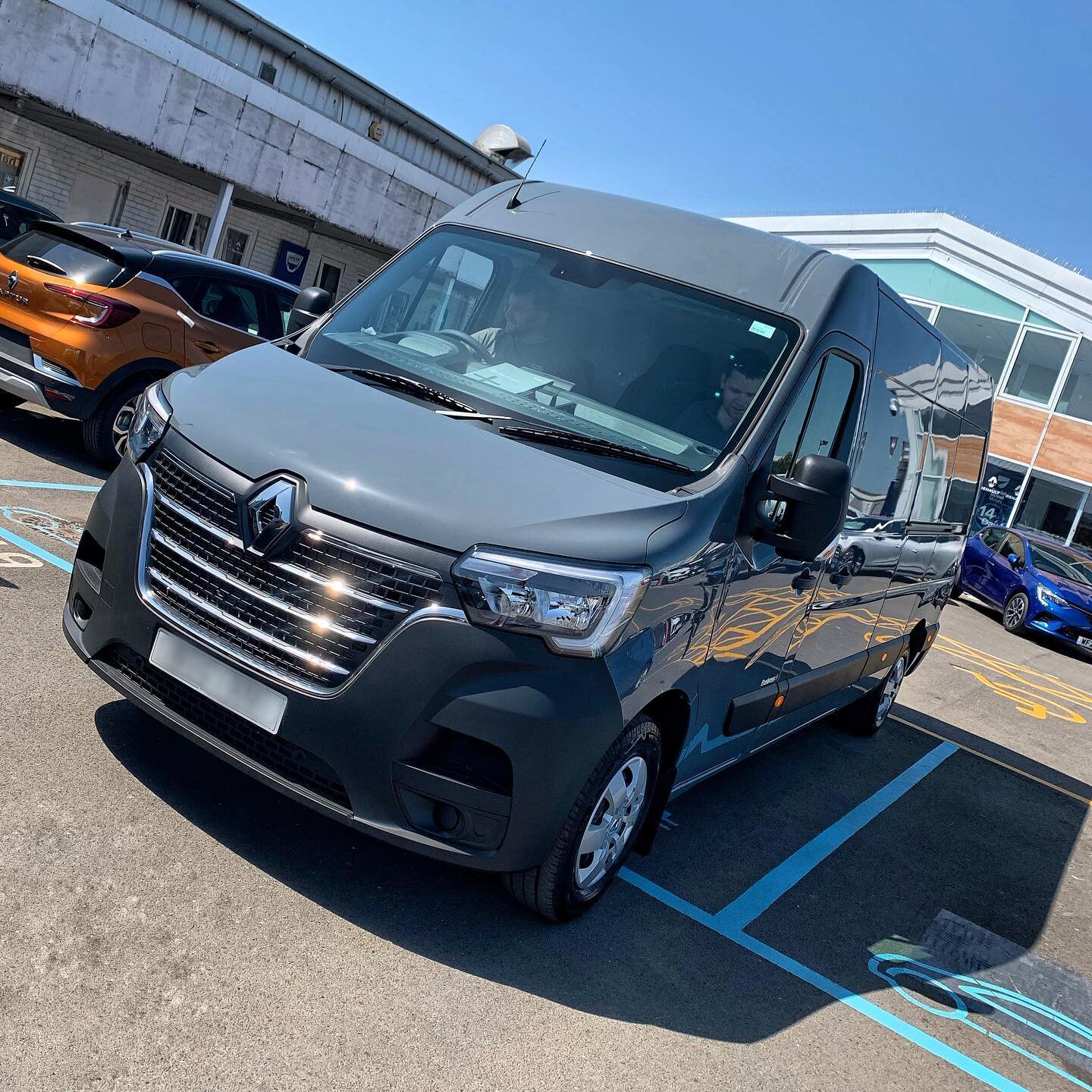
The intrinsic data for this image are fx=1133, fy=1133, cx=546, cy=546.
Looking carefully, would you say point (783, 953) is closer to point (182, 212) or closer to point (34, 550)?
point (34, 550)

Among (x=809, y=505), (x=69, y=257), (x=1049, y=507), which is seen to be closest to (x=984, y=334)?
(x=1049, y=507)

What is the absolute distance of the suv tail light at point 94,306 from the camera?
308 inches

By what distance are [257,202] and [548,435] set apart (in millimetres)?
21697

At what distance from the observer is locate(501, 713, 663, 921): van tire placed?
11.5 ft

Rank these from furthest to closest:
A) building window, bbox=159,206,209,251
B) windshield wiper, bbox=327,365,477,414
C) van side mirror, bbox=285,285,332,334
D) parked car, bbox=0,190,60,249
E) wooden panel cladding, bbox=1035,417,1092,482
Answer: wooden panel cladding, bbox=1035,417,1092,482 → building window, bbox=159,206,209,251 → parked car, bbox=0,190,60,249 → van side mirror, bbox=285,285,332,334 → windshield wiper, bbox=327,365,477,414

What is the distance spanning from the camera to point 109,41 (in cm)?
1736

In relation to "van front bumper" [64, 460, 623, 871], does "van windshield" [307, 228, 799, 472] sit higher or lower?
higher

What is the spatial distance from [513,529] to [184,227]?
23.4m

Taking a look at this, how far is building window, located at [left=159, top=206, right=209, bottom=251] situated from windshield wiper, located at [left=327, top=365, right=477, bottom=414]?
2121 cm

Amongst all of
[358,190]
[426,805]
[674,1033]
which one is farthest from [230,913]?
[358,190]

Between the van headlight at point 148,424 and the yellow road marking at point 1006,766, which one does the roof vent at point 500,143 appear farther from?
the van headlight at point 148,424

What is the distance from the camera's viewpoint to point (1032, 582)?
687 inches

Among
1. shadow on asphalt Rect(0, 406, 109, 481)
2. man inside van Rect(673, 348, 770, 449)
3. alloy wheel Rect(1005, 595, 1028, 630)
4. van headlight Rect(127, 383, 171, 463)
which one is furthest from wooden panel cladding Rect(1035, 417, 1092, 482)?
van headlight Rect(127, 383, 171, 463)

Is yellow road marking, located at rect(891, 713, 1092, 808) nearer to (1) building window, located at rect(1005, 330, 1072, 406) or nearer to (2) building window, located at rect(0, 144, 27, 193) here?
(2) building window, located at rect(0, 144, 27, 193)
